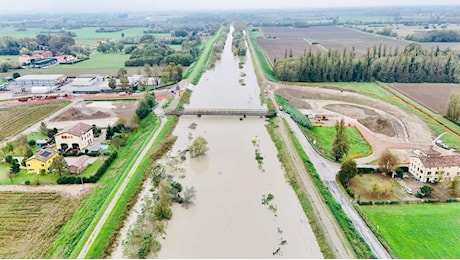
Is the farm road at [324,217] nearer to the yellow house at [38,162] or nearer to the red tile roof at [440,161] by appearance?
the red tile roof at [440,161]

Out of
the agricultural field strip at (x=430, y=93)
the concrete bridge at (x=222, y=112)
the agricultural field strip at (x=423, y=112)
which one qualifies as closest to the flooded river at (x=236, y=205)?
the concrete bridge at (x=222, y=112)

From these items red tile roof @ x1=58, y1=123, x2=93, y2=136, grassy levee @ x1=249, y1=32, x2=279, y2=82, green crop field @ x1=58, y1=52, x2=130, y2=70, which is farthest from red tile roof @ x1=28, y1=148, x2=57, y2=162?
green crop field @ x1=58, y1=52, x2=130, y2=70

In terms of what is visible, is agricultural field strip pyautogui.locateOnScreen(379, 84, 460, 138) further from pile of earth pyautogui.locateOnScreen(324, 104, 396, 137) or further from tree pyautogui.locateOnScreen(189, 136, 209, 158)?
tree pyautogui.locateOnScreen(189, 136, 209, 158)

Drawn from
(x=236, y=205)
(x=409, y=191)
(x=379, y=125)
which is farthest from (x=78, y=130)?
(x=379, y=125)

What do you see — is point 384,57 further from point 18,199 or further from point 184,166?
point 18,199

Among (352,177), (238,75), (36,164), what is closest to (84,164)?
(36,164)

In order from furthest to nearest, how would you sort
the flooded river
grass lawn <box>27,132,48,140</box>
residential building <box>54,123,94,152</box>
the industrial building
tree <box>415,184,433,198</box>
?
the industrial building < grass lawn <box>27,132,48,140</box> < residential building <box>54,123,94,152</box> < tree <box>415,184,433,198</box> < the flooded river
